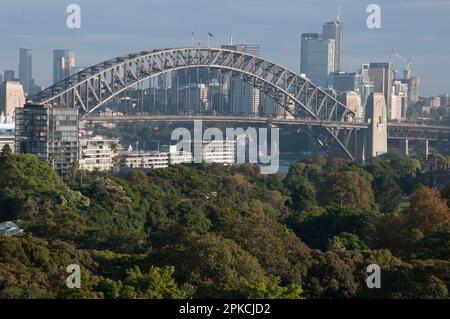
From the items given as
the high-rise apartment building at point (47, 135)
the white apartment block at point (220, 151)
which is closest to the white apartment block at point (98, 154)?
the high-rise apartment building at point (47, 135)

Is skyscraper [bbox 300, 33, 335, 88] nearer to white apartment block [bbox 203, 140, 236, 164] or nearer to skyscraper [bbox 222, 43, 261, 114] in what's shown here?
skyscraper [bbox 222, 43, 261, 114]

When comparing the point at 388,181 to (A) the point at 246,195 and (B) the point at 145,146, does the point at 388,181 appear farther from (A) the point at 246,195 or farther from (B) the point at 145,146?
(B) the point at 145,146

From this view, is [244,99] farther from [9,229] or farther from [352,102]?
[9,229]

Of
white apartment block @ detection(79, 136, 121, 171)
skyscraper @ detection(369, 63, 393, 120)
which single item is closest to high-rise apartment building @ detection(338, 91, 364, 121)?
skyscraper @ detection(369, 63, 393, 120)

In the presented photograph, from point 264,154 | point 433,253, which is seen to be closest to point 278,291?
point 433,253

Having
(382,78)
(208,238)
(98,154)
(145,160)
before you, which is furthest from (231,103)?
(208,238)
